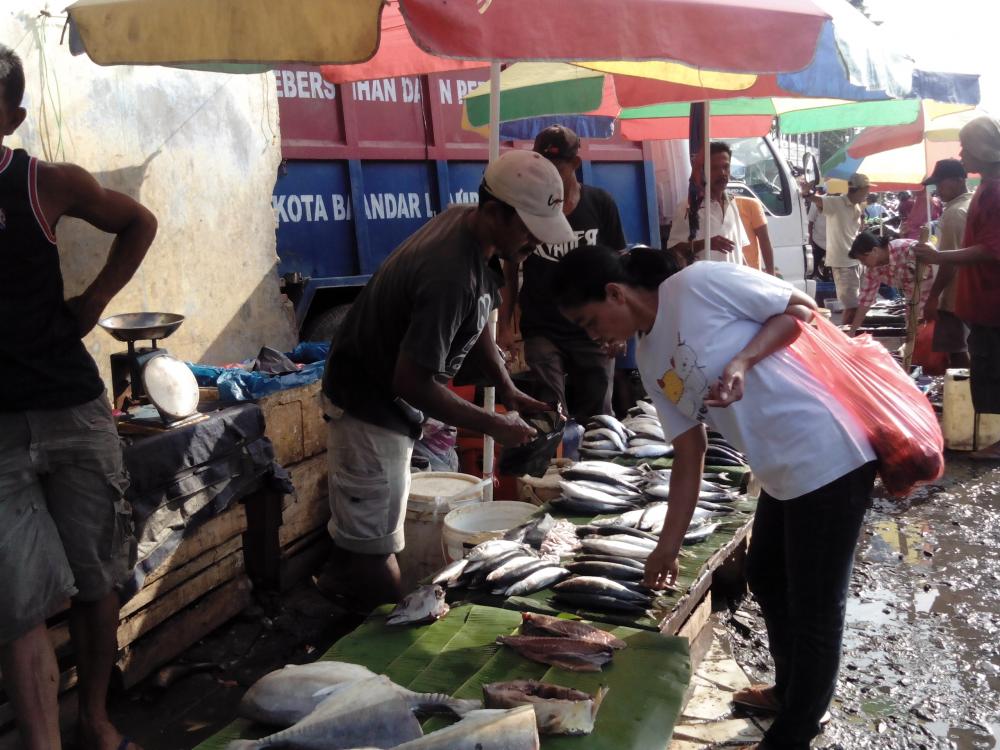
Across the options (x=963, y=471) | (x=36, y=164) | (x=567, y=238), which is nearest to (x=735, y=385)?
(x=567, y=238)

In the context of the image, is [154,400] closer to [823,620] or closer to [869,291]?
[823,620]

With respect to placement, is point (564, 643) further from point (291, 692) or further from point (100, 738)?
point (100, 738)

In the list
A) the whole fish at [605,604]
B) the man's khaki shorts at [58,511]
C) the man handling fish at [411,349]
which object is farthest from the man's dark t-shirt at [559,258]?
the man's khaki shorts at [58,511]

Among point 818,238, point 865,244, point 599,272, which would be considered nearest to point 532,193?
point 599,272

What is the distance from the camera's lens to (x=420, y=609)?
3.12 metres

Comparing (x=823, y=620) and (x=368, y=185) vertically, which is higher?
(x=368, y=185)

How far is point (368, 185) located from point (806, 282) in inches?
296

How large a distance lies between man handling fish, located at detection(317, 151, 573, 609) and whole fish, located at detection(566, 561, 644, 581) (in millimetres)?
584

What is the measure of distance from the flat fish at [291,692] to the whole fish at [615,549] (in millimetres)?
1410

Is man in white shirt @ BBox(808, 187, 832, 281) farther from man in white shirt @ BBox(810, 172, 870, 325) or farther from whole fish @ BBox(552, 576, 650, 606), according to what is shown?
whole fish @ BBox(552, 576, 650, 606)

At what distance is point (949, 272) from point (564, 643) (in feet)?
19.8

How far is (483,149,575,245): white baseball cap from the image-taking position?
3.05 m

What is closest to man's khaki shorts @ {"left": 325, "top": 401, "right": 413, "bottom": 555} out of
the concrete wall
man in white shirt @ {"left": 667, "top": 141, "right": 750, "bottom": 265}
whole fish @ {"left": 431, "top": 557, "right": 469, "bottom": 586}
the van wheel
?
whole fish @ {"left": 431, "top": 557, "right": 469, "bottom": 586}

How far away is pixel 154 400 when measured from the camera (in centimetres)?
392
